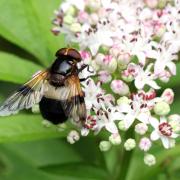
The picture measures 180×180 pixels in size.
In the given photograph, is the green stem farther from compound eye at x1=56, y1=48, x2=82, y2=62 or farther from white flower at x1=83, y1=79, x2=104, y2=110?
compound eye at x1=56, y1=48, x2=82, y2=62

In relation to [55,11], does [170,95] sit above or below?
below

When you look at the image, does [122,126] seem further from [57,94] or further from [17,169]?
[17,169]

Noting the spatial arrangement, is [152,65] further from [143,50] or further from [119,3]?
[119,3]

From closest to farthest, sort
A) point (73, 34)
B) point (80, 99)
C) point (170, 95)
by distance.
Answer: point (80, 99)
point (170, 95)
point (73, 34)

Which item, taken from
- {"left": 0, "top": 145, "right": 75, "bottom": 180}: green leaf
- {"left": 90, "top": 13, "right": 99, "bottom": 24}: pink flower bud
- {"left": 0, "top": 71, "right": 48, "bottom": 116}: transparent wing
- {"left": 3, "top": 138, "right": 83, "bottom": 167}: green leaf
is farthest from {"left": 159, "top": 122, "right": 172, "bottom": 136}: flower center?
{"left": 3, "top": 138, "right": 83, "bottom": 167}: green leaf

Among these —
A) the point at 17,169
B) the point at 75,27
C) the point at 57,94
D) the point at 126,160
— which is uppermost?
the point at 75,27

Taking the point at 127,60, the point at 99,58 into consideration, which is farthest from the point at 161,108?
the point at 99,58

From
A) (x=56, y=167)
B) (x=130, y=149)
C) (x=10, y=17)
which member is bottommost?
(x=56, y=167)

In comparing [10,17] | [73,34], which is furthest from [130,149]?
[10,17]
